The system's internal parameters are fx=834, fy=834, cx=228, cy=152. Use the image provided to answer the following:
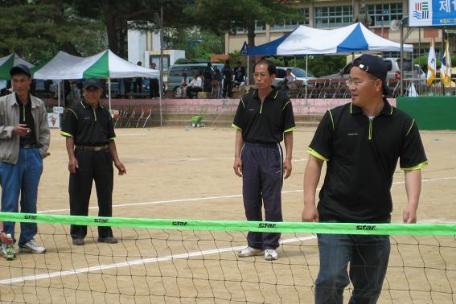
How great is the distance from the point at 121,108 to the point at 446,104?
46.0 ft

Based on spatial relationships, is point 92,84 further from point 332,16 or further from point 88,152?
point 332,16

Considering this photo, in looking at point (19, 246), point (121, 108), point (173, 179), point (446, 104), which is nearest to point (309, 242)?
point (19, 246)

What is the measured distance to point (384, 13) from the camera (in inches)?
3029

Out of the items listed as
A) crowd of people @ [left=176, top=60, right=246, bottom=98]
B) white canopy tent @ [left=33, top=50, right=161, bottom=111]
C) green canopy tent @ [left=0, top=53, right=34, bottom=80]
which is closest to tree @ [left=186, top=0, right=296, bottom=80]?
crowd of people @ [left=176, top=60, right=246, bottom=98]

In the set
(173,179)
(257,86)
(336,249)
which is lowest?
(173,179)

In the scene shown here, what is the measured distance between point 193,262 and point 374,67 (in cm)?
370

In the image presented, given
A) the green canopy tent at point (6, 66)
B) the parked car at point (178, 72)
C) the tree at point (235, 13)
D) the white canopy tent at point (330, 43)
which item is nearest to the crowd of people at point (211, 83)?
the tree at point (235, 13)

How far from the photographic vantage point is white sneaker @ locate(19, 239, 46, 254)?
851 cm

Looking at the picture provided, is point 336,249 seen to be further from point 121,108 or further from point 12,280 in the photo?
point 121,108

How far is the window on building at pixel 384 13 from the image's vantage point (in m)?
76.2

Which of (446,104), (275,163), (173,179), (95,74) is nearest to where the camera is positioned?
(275,163)

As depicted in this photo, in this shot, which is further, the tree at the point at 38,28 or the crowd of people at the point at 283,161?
the tree at the point at 38,28

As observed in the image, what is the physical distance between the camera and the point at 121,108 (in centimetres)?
3547

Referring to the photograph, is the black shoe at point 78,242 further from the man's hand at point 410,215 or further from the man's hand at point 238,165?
the man's hand at point 410,215
